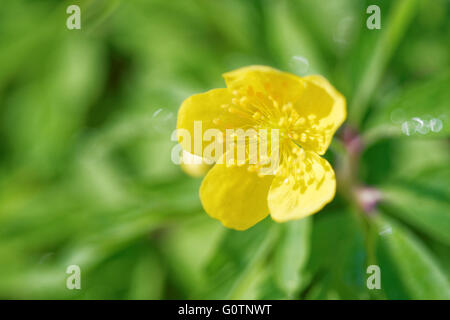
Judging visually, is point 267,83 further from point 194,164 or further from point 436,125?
point 436,125

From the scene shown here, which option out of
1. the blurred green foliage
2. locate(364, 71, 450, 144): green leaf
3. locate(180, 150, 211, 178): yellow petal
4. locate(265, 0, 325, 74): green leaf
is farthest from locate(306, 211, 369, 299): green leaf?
locate(265, 0, 325, 74): green leaf

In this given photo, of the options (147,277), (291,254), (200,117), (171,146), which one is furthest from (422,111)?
(147,277)

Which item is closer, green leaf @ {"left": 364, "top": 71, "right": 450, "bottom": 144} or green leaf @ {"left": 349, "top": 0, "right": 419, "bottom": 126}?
green leaf @ {"left": 364, "top": 71, "right": 450, "bottom": 144}

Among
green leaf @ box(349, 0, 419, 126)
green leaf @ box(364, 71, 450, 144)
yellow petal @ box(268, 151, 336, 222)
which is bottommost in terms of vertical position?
yellow petal @ box(268, 151, 336, 222)

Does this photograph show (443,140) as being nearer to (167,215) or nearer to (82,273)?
(167,215)

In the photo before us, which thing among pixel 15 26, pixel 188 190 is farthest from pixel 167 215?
pixel 15 26

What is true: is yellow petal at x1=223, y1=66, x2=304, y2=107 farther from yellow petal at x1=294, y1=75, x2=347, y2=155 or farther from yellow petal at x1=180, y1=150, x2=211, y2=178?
yellow petal at x1=180, y1=150, x2=211, y2=178
